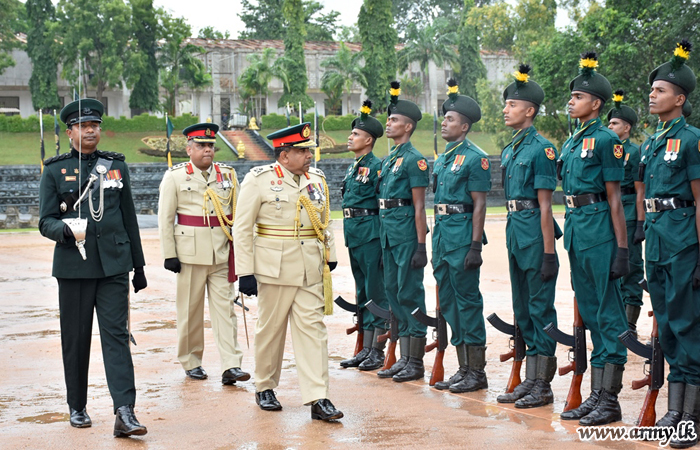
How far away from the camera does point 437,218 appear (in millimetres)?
6914

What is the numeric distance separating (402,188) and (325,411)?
2172 millimetres

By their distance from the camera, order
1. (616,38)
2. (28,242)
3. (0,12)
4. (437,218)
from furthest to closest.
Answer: (0,12) → (616,38) → (28,242) → (437,218)

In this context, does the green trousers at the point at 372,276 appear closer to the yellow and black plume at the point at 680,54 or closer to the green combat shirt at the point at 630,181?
the green combat shirt at the point at 630,181

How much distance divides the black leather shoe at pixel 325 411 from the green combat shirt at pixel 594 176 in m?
1.91

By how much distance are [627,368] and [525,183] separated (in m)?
2.03

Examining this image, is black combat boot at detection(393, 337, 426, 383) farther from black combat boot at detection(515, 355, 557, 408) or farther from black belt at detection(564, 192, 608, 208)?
black belt at detection(564, 192, 608, 208)

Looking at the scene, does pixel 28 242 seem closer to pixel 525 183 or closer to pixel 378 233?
pixel 378 233

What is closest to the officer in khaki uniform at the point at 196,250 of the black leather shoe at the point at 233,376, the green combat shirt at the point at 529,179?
the black leather shoe at the point at 233,376

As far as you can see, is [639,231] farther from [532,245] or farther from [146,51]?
[146,51]

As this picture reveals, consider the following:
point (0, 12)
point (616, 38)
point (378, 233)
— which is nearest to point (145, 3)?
point (0, 12)

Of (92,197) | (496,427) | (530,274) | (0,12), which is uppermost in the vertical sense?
(0,12)

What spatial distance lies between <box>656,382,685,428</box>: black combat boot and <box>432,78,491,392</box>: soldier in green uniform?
163 cm

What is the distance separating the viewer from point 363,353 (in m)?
7.77

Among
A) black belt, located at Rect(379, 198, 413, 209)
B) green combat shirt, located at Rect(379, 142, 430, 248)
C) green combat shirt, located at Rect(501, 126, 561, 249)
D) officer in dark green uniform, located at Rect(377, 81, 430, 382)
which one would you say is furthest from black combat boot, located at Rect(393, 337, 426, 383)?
green combat shirt, located at Rect(501, 126, 561, 249)
